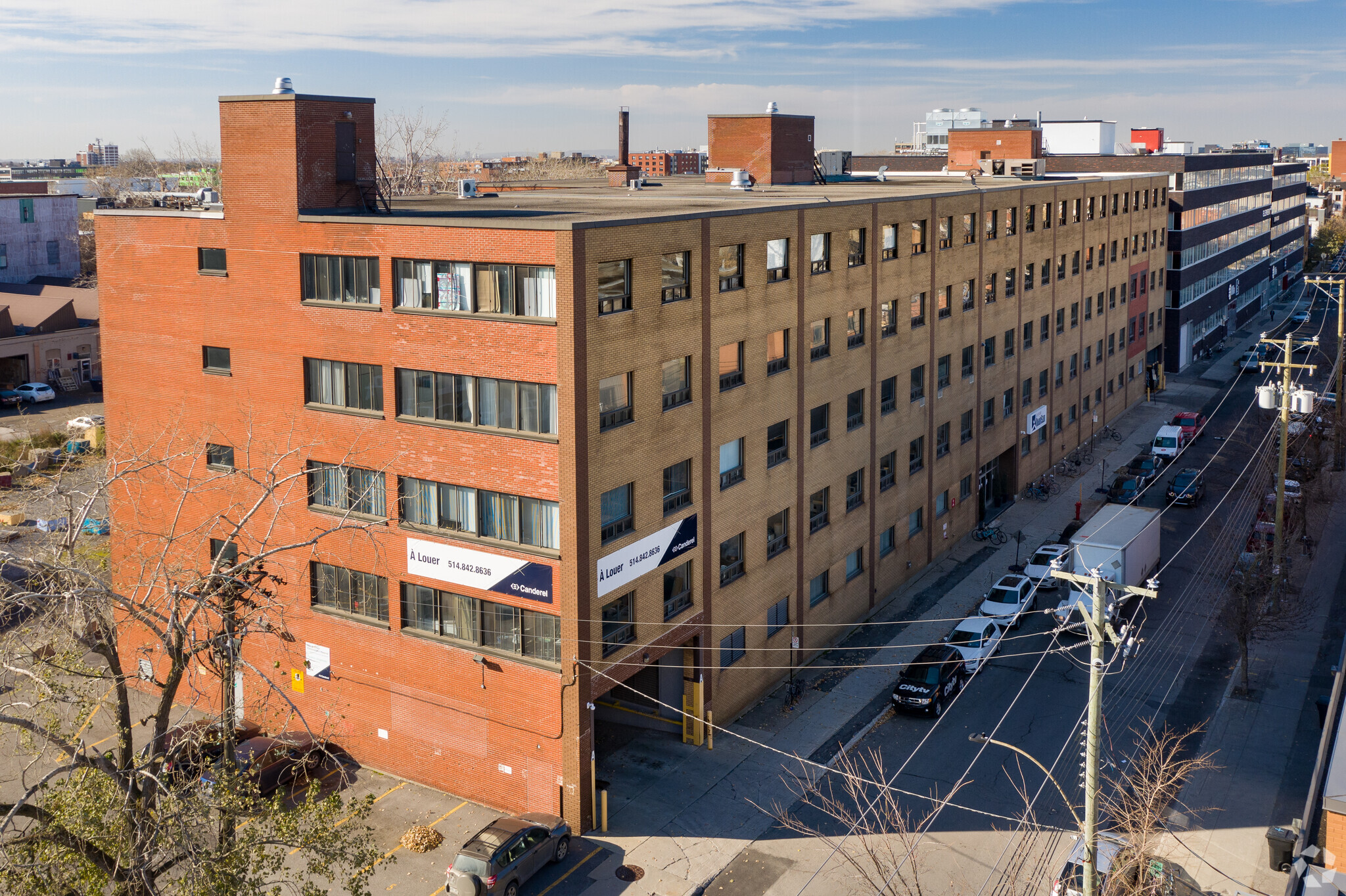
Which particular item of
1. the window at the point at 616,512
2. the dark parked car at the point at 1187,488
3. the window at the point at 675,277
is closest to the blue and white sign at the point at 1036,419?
the dark parked car at the point at 1187,488

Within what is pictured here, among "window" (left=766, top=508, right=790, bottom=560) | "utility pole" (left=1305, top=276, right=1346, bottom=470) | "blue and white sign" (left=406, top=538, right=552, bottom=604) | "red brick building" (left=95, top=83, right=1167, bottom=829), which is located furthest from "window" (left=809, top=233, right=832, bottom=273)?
"utility pole" (left=1305, top=276, right=1346, bottom=470)

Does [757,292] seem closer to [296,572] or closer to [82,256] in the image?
[296,572]

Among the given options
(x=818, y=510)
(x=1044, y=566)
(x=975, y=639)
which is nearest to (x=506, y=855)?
(x=818, y=510)

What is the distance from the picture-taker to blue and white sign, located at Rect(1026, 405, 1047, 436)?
61219 millimetres

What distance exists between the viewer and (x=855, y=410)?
4353 cm

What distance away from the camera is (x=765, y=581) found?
38031mm

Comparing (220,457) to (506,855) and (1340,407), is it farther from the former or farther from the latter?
(1340,407)

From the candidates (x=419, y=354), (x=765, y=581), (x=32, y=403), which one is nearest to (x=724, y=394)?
(x=765, y=581)

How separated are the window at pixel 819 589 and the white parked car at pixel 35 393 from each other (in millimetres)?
70361

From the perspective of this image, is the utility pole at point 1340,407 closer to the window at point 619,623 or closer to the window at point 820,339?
the window at point 820,339

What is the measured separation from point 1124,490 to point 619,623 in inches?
1493

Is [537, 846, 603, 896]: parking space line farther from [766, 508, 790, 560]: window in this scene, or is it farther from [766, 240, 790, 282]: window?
[766, 240, 790, 282]: window

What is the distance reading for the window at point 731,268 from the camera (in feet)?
114

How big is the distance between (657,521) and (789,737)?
A: 8.32m
